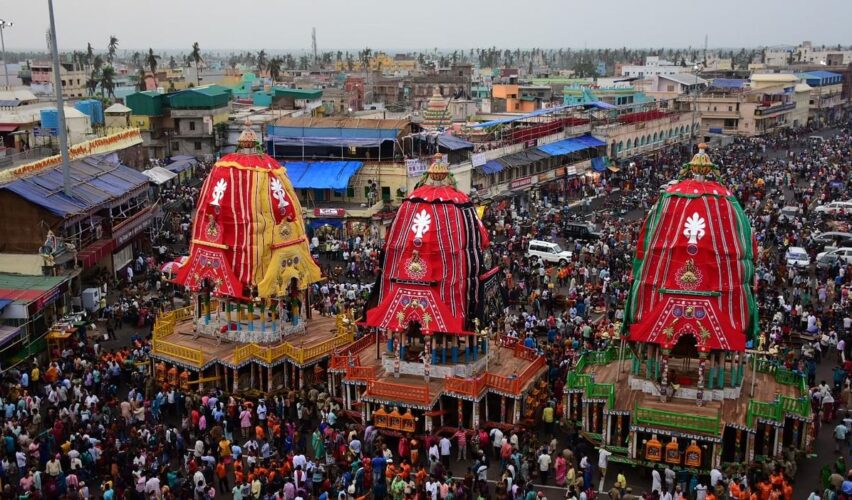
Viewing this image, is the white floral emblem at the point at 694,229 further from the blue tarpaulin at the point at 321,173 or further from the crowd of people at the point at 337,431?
the blue tarpaulin at the point at 321,173

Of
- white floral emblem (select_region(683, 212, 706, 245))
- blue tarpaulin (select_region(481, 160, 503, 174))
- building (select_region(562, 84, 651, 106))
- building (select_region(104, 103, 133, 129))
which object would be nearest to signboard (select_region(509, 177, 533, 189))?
blue tarpaulin (select_region(481, 160, 503, 174))

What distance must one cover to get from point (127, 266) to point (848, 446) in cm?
3072

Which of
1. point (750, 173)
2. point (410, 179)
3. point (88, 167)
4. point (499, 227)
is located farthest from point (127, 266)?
point (750, 173)

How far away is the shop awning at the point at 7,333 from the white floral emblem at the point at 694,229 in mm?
20233

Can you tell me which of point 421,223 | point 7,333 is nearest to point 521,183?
point 421,223

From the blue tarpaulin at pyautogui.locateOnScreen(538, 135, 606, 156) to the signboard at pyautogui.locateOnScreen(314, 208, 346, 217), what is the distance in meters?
19.7

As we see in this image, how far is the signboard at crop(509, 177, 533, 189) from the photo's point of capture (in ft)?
194

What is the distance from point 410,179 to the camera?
5000 centimetres

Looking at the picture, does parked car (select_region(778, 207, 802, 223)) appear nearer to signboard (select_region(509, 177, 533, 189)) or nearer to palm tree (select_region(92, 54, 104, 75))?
signboard (select_region(509, 177, 533, 189))

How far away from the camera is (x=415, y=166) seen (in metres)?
49.6

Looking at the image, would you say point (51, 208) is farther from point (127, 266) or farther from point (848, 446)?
point (848, 446)

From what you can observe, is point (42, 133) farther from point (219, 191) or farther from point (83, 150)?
point (219, 191)

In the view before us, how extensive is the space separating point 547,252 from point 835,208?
63.6 ft

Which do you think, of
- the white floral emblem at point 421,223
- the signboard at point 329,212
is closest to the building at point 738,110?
the signboard at point 329,212
